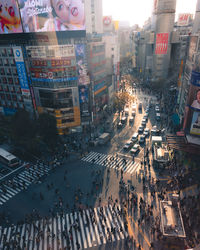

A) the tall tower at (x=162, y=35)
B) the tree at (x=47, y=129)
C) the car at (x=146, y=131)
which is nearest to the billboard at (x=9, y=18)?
the tree at (x=47, y=129)

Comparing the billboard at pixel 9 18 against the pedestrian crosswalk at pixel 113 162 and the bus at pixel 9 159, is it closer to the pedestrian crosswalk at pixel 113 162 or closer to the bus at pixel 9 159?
the bus at pixel 9 159

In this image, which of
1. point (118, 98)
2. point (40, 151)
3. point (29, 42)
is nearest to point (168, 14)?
point (118, 98)

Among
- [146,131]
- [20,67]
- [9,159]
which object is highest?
[20,67]

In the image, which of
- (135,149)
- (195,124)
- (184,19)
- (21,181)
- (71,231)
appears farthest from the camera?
(184,19)

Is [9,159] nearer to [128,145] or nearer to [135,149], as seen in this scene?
[128,145]

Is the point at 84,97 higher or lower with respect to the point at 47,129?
higher

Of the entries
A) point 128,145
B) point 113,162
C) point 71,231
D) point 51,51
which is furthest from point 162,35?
point 71,231

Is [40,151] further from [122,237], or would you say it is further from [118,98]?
[118,98]
